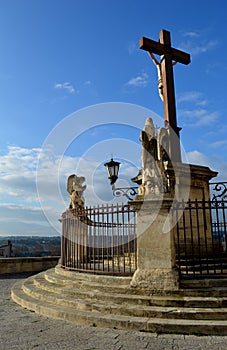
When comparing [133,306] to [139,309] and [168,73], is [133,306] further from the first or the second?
[168,73]

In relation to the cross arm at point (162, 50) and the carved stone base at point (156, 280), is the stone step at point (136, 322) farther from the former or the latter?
the cross arm at point (162, 50)

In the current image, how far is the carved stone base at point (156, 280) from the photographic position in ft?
19.2

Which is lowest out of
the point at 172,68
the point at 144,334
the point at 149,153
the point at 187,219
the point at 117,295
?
the point at 144,334

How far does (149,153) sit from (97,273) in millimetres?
3088

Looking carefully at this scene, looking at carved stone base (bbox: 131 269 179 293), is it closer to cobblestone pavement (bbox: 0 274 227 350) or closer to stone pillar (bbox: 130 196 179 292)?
stone pillar (bbox: 130 196 179 292)

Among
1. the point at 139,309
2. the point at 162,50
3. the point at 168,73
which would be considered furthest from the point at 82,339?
the point at 162,50

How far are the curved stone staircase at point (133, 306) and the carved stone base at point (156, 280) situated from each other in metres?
0.14

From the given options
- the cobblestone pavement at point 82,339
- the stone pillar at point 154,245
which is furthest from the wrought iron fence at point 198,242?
the cobblestone pavement at point 82,339

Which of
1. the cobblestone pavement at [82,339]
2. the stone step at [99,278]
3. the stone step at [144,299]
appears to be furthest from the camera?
the stone step at [99,278]

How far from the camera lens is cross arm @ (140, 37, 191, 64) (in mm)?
10016

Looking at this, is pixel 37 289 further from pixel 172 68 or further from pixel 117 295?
pixel 172 68

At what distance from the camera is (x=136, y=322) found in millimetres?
5031

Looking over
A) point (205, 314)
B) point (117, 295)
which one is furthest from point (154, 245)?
point (205, 314)

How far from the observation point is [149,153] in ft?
22.7
